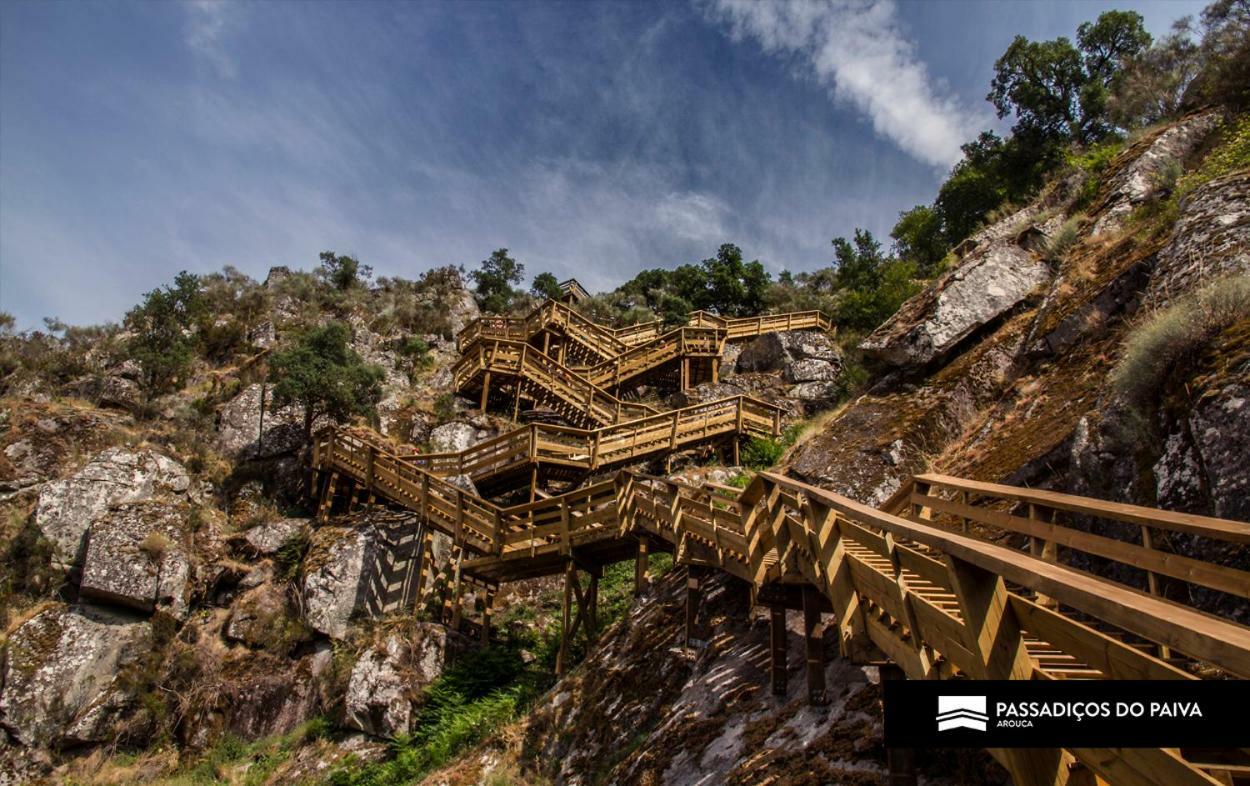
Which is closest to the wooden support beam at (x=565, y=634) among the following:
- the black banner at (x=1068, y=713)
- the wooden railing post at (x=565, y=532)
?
the wooden railing post at (x=565, y=532)

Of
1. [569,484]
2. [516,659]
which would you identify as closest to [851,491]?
[516,659]

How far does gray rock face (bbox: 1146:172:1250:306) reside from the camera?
826 centimetres

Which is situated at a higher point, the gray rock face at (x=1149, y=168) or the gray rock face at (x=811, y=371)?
the gray rock face at (x=811, y=371)

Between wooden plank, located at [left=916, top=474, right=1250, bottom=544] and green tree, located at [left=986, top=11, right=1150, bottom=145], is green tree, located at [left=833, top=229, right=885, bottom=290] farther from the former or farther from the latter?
wooden plank, located at [left=916, top=474, right=1250, bottom=544]

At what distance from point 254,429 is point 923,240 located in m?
36.0

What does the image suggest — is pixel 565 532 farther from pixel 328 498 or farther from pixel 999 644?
pixel 999 644

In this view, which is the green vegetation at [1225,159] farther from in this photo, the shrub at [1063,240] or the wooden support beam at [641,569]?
the wooden support beam at [641,569]

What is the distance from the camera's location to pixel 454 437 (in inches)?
1023

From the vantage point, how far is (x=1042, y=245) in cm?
1603

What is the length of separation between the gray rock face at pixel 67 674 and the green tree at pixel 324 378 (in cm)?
871

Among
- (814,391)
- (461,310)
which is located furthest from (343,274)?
(814,391)

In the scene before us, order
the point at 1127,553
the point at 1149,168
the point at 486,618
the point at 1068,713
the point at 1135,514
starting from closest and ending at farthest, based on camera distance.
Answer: the point at 1068,713 < the point at 1135,514 < the point at 1127,553 < the point at 1149,168 < the point at 486,618

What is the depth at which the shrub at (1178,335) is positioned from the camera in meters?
6.89

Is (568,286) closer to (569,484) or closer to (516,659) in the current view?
(569,484)
